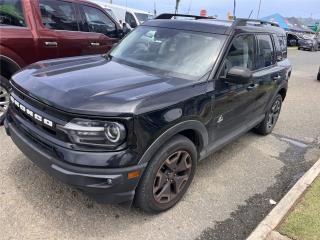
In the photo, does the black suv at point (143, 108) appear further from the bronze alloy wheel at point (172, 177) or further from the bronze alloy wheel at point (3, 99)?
the bronze alloy wheel at point (3, 99)

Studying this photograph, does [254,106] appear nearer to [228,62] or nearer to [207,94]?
[228,62]

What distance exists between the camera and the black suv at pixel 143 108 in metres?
2.76

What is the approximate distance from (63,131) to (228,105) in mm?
1974

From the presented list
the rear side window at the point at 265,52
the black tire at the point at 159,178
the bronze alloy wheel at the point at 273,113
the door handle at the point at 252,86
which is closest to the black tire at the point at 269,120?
the bronze alloy wheel at the point at 273,113

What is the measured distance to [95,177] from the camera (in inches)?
108

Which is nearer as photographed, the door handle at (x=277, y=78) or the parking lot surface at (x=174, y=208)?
the parking lot surface at (x=174, y=208)

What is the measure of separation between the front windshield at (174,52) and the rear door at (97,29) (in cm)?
225

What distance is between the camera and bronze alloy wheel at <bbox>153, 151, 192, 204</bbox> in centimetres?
329

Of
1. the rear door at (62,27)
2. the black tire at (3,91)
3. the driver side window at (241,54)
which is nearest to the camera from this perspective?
the driver side window at (241,54)

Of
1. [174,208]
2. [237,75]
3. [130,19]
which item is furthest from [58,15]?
[130,19]

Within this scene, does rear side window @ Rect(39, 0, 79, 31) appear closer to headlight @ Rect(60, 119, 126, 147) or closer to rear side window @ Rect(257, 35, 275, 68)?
rear side window @ Rect(257, 35, 275, 68)

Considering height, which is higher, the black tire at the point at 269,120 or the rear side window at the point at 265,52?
the rear side window at the point at 265,52

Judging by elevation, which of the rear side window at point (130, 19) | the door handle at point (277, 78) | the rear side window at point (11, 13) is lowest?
the rear side window at point (130, 19)

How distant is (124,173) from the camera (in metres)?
2.80
